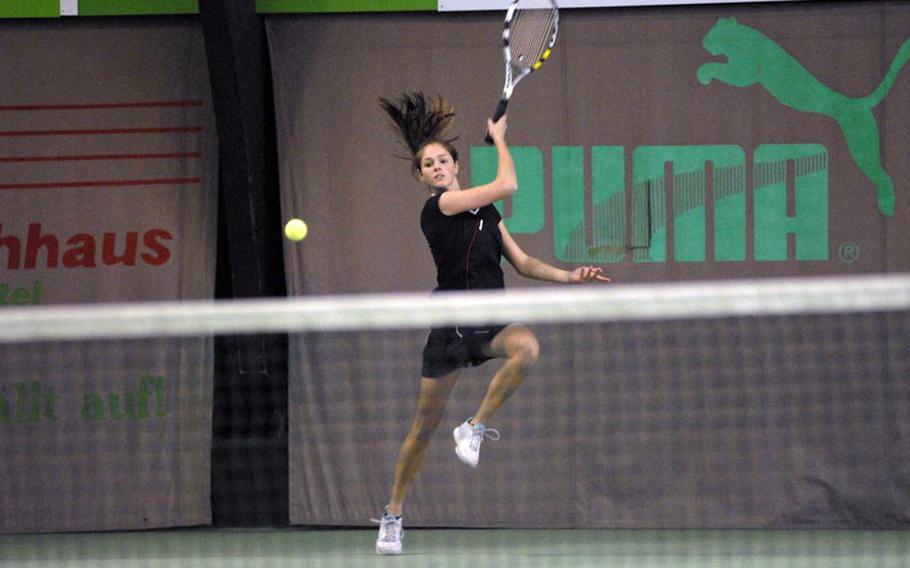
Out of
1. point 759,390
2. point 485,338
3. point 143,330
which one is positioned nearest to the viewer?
point 143,330

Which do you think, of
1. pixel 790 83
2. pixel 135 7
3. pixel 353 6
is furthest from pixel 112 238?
pixel 790 83

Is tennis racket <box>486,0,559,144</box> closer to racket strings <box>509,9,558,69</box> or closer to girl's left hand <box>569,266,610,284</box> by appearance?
racket strings <box>509,9,558,69</box>

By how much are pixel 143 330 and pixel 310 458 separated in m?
3.70

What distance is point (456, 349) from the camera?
5.04 metres

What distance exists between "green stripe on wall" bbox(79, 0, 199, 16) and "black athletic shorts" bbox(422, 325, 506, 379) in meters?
2.29

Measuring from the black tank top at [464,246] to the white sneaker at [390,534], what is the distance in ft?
2.83

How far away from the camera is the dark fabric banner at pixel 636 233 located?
6.49 metres

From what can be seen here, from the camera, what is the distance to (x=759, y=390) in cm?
651

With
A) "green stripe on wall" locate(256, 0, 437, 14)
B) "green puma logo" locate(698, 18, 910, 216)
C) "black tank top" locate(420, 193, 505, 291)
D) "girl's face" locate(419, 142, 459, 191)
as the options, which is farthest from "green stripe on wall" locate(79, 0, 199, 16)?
"green puma logo" locate(698, 18, 910, 216)

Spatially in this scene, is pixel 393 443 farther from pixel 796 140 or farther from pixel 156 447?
pixel 796 140

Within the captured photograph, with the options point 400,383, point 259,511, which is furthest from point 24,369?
point 400,383

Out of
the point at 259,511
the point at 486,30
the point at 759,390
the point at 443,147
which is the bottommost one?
the point at 259,511

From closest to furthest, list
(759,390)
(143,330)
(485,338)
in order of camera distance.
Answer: (143,330) → (485,338) → (759,390)

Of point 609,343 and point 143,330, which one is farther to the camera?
point 609,343
